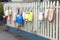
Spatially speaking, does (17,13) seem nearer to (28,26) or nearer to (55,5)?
(28,26)

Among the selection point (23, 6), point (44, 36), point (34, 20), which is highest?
point (23, 6)

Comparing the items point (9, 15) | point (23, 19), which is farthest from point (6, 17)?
point (23, 19)

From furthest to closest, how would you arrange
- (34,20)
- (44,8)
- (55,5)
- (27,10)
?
1. (27,10)
2. (34,20)
3. (44,8)
4. (55,5)

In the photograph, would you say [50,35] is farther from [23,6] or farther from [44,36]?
[23,6]

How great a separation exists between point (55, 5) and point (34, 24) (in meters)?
1.65

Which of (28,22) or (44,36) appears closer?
(44,36)

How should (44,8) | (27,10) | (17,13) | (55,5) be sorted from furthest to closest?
1. (17,13)
2. (27,10)
3. (44,8)
4. (55,5)

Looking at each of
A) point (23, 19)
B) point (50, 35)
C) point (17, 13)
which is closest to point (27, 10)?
point (23, 19)

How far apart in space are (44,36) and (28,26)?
Answer: 1.42 metres

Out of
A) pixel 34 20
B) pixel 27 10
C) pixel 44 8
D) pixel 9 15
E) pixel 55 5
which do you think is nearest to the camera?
pixel 55 5

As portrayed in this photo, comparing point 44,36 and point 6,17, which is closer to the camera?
point 44,36

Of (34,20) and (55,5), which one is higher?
(55,5)

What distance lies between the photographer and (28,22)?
9.39 m

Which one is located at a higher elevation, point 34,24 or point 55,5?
point 55,5
